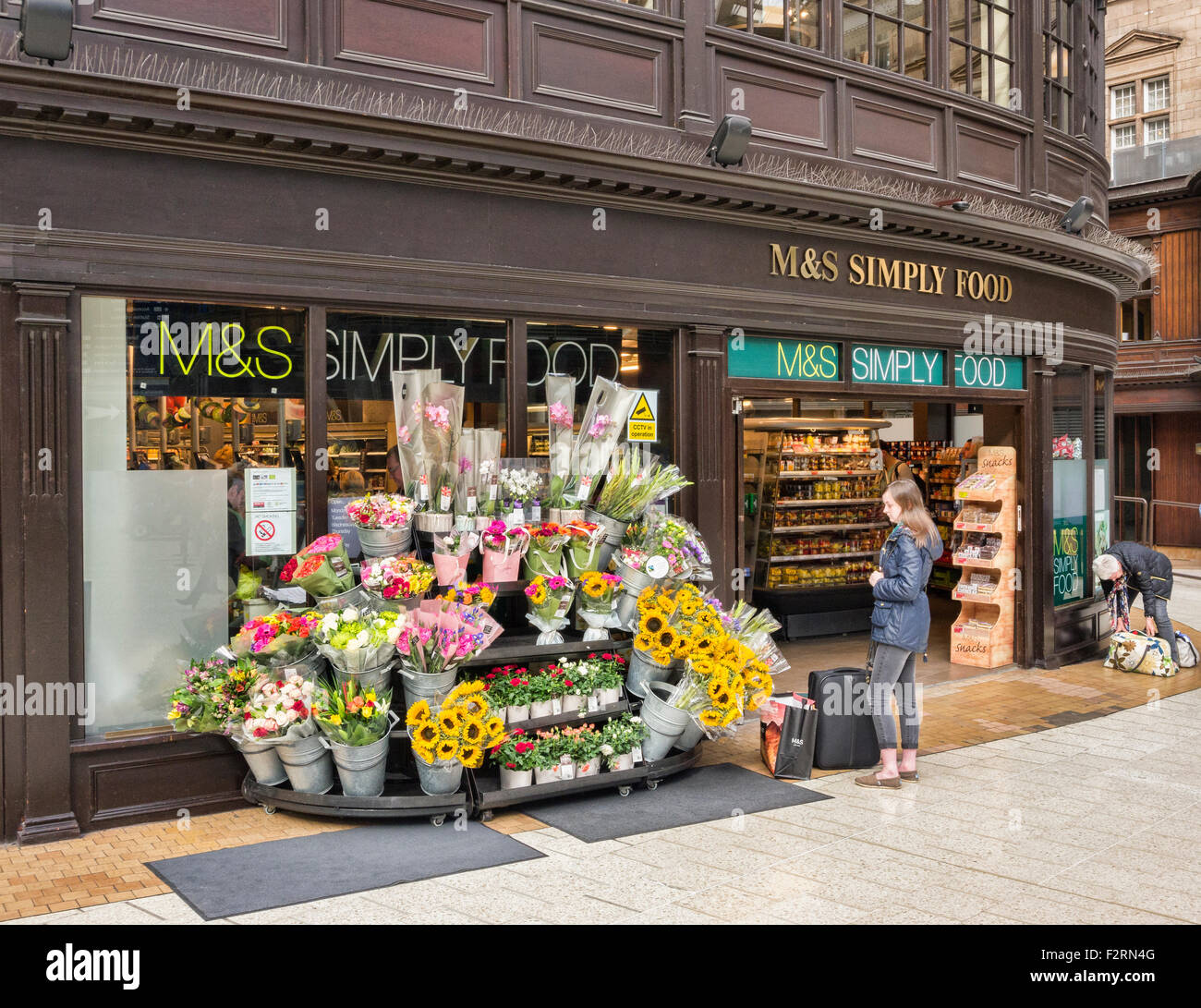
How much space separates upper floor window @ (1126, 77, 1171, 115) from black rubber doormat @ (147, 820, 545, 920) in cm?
2932

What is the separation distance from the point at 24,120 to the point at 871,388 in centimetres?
723

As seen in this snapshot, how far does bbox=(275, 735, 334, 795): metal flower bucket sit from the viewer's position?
6262mm

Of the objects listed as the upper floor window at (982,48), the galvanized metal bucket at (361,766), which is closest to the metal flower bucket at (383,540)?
the galvanized metal bucket at (361,766)

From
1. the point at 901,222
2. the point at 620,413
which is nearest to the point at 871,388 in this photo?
the point at 901,222

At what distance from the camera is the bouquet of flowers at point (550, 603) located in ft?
23.0

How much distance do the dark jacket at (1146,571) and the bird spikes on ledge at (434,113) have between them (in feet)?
15.0

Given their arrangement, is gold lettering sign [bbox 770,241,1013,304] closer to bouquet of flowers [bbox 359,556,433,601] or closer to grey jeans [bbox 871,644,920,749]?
grey jeans [bbox 871,644,920,749]

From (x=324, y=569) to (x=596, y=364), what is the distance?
118 inches

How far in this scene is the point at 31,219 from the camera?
6.24 meters

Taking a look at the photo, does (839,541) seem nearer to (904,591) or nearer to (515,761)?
(904,591)

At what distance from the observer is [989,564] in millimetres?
11664

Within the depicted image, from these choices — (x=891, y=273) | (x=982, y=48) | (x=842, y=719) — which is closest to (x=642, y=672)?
(x=842, y=719)

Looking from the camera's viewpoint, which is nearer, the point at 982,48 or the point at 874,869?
the point at 874,869

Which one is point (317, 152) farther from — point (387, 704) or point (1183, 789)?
point (1183, 789)
